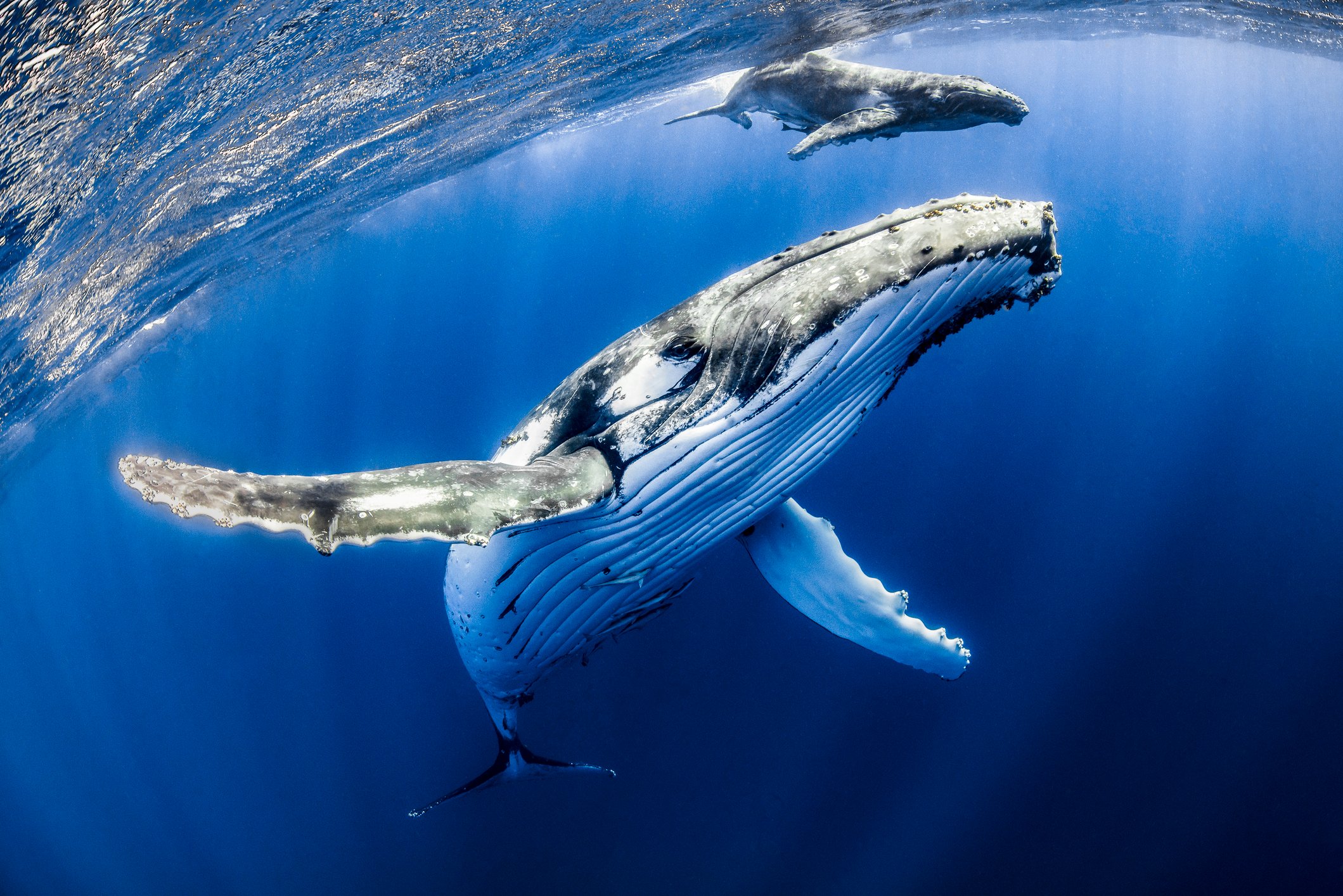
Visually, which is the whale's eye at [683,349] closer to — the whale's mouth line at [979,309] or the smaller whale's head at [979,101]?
the whale's mouth line at [979,309]

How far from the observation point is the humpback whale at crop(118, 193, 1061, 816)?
1782mm

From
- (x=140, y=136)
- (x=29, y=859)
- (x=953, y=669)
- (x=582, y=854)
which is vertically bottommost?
(x=29, y=859)

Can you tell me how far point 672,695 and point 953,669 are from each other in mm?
9037

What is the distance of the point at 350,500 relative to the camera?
5.69 feet

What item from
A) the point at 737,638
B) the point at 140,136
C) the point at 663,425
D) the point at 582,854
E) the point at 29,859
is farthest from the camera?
the point at 29,859

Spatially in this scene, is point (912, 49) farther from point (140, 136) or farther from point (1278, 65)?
point (140, 136)

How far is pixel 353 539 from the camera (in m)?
1.68

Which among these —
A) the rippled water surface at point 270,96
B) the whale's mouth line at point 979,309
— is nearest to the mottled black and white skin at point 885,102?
the rippled water surface at point 270,96

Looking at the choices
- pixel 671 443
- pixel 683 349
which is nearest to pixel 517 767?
pixel 671 443

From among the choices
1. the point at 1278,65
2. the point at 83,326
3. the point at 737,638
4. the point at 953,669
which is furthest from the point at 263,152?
the point at 1278,65

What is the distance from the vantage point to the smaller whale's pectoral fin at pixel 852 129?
5.87 metres

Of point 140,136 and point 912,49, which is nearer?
point 140,136

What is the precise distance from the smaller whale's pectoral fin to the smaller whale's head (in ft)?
1.57

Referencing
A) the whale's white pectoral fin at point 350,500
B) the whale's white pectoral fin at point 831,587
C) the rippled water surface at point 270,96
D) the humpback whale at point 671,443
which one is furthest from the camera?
the rippled water surface at point 270,96
